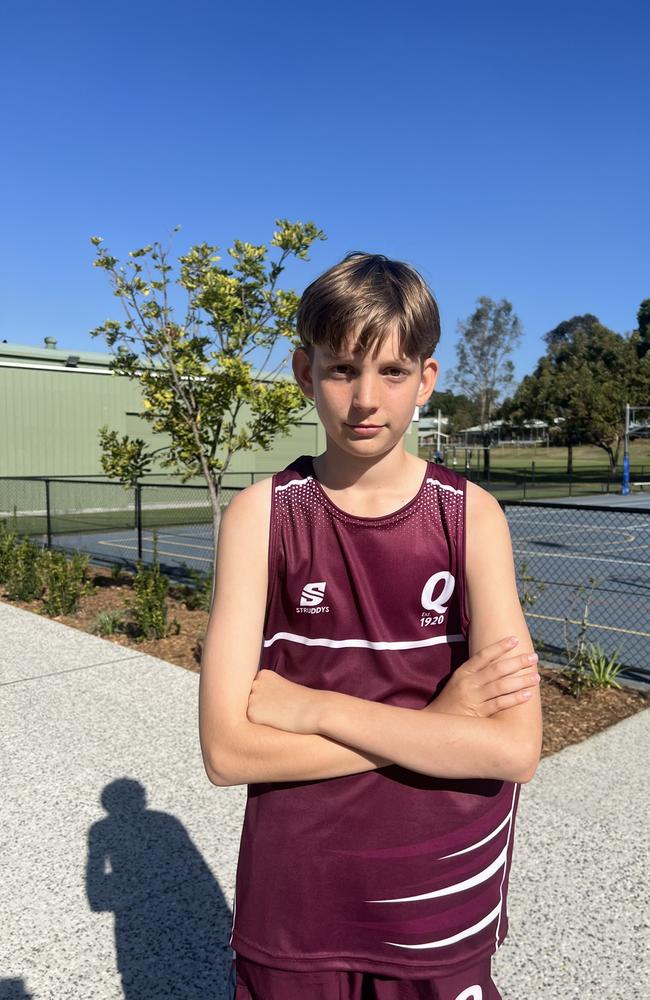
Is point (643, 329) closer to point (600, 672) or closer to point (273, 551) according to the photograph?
point (600, 672)

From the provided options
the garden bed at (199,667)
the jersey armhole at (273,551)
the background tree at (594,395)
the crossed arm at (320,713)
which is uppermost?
the background tree at (594,395)

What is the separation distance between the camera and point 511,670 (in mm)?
1272

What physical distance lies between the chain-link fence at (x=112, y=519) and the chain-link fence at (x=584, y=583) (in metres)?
5.69

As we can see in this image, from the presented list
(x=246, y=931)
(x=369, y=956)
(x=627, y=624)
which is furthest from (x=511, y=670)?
(x=627, y=624)

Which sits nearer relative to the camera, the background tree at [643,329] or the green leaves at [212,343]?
the green leaves at [212,343]

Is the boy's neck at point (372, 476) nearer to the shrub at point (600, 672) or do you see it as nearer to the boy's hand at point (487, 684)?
the boy's hand at point (487, 684)

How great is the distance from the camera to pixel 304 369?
54.8 inches

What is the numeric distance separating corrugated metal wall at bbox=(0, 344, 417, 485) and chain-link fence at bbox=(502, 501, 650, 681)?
27.1 ft

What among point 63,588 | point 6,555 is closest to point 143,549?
point 6,555

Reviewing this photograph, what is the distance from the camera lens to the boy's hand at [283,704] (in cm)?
124

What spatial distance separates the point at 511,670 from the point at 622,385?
138 ft

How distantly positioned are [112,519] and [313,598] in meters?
19.5

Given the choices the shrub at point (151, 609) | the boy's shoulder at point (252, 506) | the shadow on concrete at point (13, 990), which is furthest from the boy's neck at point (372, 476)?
the shrub at point (151, 609)

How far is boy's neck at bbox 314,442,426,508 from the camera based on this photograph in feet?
4.39
